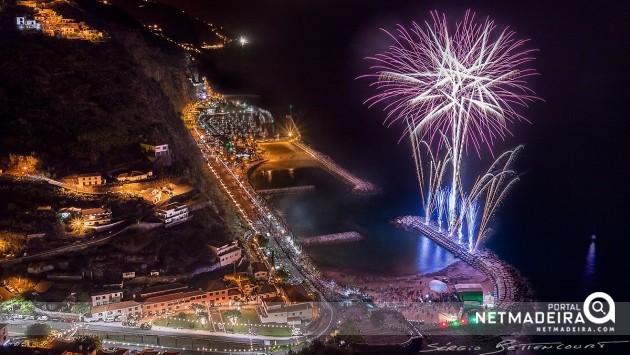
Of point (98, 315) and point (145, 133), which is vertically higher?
point (145, 133)

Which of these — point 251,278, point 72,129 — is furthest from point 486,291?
point 72,129

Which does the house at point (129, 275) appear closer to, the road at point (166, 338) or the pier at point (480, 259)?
the road at point (166, 338)

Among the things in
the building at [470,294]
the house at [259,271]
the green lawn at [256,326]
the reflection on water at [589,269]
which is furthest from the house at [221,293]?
the reflection on water at [589,269]

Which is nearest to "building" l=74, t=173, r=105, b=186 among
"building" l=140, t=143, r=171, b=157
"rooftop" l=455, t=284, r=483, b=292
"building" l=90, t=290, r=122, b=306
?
"building" l=140, t=143, r=171, b=157

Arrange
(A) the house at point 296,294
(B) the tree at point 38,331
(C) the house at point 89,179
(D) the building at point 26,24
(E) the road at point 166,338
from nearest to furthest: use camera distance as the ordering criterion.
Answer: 1. (B) the tree at point 38,331
2. (E) the road at point 166,338
3. (A) the house at point 296,294
4. (C) the house at point 89,179
5. (D) the building at point 26,24

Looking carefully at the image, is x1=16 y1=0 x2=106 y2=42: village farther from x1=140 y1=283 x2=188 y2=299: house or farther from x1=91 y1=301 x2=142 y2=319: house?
x1=91 y1=301 x2=142 y2=319: house

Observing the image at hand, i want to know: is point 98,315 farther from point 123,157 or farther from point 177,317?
point 123,157
